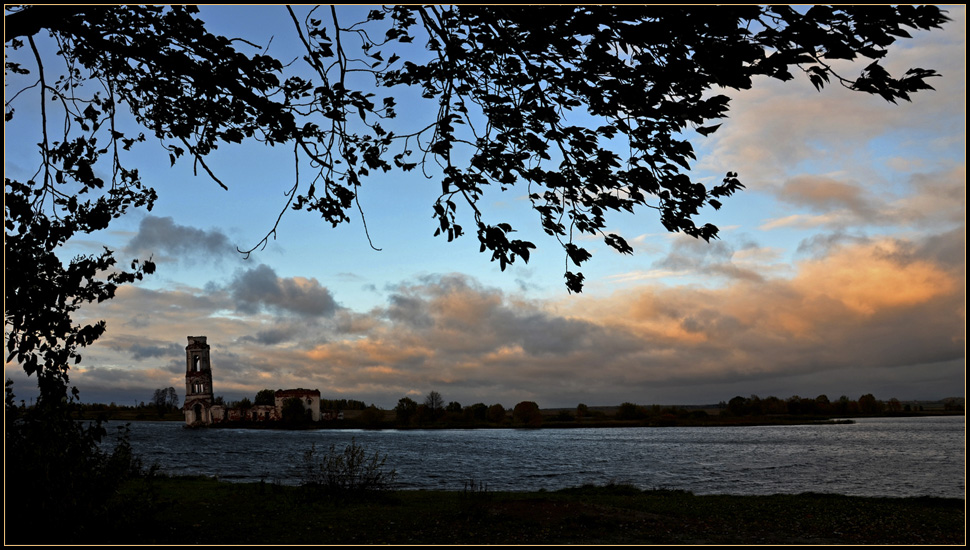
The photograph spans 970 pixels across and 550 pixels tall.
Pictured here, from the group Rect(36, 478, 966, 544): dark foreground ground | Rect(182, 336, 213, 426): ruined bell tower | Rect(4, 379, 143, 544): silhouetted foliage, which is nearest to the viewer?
Rect(4, 379, 143, 544): silhouetted foliage

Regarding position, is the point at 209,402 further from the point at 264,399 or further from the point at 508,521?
the point at 508,521

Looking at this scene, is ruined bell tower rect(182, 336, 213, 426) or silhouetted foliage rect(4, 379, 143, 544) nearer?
silhouetted foliage rect(4, 379, 143, 544)

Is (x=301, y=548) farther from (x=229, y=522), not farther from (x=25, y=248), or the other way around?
(x=25, y=248)

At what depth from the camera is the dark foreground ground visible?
12688 millimetres

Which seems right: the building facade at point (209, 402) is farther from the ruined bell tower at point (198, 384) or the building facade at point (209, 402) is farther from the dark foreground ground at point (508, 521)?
the dark foreground ground at point (508, 521)

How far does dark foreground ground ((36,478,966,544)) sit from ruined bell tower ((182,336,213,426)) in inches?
4303

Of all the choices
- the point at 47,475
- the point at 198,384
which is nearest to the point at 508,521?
the point at 47,475

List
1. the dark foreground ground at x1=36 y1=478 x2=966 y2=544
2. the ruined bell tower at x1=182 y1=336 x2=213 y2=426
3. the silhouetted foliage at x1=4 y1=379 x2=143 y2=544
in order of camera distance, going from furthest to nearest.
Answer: the ruined bell tower at x1=182 y1=336 x2=213 y2=426
the dark foreground ground at x1=36 y1=478 x2=966 y2=544
the silhouetted foliage at x1=4 y1=379 x2=143 y2=544

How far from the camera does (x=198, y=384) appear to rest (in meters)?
124

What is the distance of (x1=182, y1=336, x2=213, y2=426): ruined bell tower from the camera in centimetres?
11900

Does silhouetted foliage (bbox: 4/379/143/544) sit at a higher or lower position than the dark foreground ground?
higher

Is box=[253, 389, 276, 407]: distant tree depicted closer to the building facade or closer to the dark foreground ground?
the building facade

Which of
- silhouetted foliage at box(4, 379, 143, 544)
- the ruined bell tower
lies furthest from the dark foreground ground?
the ruined bell tower

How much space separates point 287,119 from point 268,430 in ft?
447
